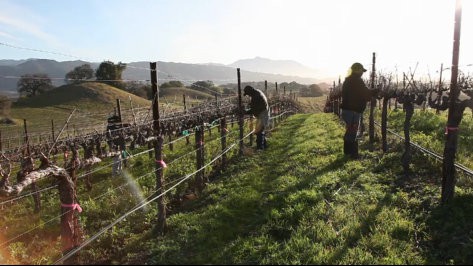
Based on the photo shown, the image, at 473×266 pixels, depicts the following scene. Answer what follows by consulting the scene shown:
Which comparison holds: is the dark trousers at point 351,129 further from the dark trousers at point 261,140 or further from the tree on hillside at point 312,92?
the tree on hillside at point 312,92

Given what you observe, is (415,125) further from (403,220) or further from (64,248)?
(64,248)

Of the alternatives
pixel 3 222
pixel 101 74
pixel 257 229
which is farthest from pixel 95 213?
pixel 101 74

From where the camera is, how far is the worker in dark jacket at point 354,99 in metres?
9.91

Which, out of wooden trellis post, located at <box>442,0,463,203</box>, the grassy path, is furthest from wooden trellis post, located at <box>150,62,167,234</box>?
wooden trellis post, located at <box>442,0,463,203</box>

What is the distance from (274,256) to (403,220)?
219 cm

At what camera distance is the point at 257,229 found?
5.89m

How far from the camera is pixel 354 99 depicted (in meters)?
10.1

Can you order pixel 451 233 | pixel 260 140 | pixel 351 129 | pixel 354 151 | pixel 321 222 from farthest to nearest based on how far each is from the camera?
pixel 260 140
pixel 354 151
pixel 351 129
pixel 321 222
pixel 451 233

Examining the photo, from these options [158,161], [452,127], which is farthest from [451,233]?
[158,161]

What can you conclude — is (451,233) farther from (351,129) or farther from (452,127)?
(351,129)

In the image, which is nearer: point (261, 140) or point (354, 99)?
point (354, 99)

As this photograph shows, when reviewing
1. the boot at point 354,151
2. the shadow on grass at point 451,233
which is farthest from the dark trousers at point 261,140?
the shadow on grass at point 451,233

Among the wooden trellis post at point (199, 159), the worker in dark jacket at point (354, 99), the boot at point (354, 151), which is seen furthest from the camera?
the boot at point (354, 151)

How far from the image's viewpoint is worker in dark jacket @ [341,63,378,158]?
32.5 feet
